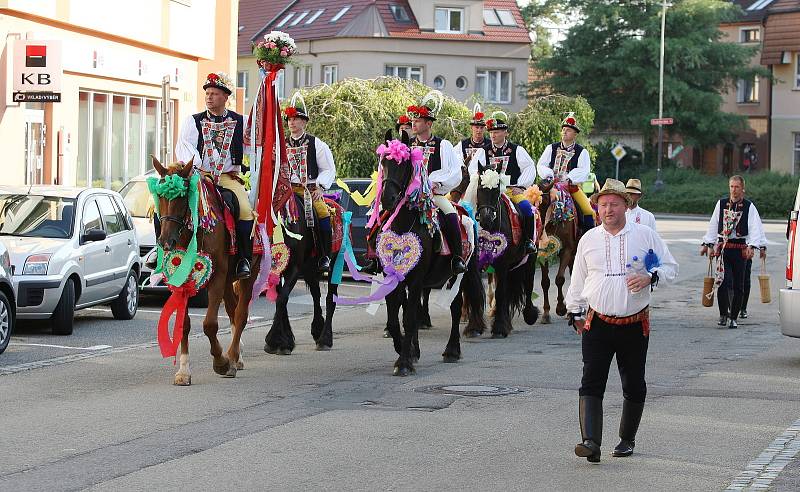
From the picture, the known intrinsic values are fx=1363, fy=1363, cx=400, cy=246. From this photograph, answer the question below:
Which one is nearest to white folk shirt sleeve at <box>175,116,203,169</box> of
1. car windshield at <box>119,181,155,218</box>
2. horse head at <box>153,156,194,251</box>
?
horse head at <box>153,156,194,251</box>

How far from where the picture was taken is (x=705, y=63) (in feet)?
222

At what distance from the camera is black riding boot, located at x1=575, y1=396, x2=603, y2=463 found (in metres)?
8.77

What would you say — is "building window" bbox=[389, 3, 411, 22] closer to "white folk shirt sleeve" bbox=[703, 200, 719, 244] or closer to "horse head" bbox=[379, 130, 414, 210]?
"white folk shirt sleeve" bbox=[703, 200, 719, 244]

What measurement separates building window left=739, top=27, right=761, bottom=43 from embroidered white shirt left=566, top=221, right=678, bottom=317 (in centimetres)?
7200

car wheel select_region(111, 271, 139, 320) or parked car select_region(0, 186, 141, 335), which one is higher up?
parked car select_region(0, 186, 141, 335)

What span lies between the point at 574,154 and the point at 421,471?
10888 millimetres

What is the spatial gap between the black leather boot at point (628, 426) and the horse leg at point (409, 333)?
3926mm

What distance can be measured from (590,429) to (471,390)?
315 cm

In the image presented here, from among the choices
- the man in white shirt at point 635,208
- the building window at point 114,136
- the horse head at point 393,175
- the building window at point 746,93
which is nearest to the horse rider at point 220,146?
the horse head at point 393,175

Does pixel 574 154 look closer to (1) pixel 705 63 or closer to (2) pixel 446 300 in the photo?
(2) pixel 446 300

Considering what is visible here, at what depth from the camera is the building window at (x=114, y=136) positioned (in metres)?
29.8

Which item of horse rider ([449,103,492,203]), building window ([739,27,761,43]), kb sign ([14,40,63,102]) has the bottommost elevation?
horse rider ([449,103,492,203])

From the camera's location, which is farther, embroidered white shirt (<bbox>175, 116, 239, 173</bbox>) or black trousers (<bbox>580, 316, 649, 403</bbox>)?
embroidered white shirt (<bbox>175, 116, 239, 173</bbox>)

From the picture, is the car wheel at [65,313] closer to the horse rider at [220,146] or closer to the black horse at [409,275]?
the horse rider at [220,146]
